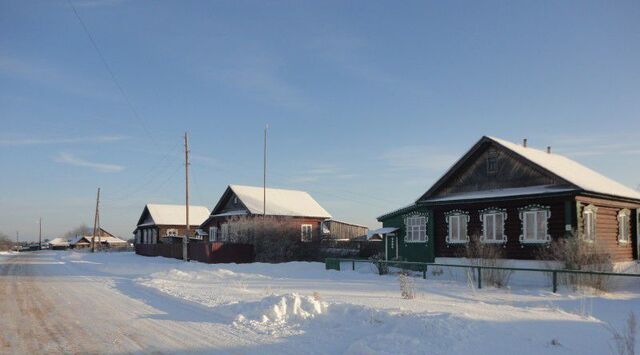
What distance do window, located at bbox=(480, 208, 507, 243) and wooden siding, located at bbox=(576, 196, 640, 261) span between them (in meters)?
3.51

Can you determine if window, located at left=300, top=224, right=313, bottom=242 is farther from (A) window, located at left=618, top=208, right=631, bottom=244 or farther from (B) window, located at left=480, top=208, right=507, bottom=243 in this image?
(A) window, located at left=618, top=208, right=631, bottom=244

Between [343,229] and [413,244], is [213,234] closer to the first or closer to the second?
[343,229]

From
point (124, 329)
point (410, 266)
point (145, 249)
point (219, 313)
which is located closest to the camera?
point (124, 329)

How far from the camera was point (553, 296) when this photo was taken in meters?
17.1

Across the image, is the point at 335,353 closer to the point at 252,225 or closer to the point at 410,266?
the point at 410,266

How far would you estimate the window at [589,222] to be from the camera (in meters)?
22.1

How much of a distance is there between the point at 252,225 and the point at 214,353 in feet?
96.0

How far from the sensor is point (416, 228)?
31078mm

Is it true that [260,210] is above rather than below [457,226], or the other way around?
above

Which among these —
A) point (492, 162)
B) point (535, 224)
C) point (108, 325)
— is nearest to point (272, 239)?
point (492, 162)

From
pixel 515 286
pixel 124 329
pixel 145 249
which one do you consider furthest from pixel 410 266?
pixel 145 249

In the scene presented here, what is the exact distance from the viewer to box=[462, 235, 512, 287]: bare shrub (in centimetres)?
2007

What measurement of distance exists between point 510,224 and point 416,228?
A: 7702 millimetres

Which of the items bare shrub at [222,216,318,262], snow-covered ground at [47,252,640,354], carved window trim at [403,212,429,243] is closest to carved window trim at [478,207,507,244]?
carved window trim at [403,212,429,243]
